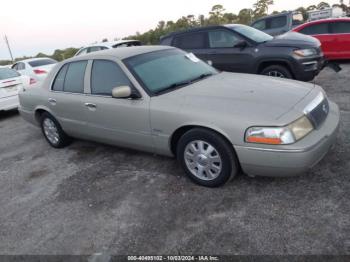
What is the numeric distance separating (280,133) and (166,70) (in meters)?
1.82

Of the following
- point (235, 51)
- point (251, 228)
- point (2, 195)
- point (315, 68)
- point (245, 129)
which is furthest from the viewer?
point (235, 51)

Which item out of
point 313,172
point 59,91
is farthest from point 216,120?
point 59,91

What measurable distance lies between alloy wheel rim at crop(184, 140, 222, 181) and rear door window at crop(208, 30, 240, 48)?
448 centimetres

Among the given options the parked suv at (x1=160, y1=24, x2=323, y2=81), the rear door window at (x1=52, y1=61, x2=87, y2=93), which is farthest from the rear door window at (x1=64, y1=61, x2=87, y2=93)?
the parked suv at (x1=160, y1=24, x2=323, y2=81)

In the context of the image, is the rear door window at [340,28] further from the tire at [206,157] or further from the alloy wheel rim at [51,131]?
the alloy wheel rim at [51,131]

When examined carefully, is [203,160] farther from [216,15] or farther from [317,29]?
[216,15]

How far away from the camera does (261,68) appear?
712 cm

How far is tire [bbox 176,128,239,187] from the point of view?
11.2 feet

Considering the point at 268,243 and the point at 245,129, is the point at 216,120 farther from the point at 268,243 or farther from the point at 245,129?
the point at 268,243

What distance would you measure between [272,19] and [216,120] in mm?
12727

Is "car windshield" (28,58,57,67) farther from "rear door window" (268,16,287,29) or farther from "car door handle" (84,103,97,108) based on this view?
"rear door window" (268,16,287,29)

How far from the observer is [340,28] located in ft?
30.5

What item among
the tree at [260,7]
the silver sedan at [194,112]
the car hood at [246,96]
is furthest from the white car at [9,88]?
the tree at [260,7]

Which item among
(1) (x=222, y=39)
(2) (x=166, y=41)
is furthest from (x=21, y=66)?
(1) (x=222, y=39)
